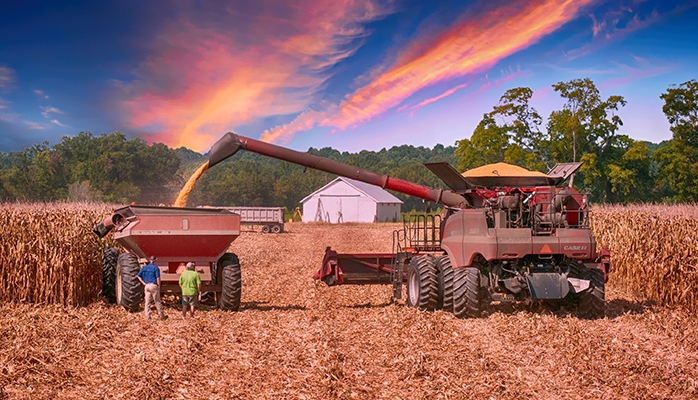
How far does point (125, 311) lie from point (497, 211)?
8217 millimetres

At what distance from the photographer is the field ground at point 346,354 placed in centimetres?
848

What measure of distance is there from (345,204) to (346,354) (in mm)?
67692

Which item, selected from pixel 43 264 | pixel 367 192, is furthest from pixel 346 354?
pixel 367 192

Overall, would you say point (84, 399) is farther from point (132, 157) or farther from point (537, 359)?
point (132, 157)

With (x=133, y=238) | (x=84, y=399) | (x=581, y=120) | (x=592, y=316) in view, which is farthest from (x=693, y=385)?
(x=581, y=120)

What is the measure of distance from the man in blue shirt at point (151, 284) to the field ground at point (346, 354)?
0.41m

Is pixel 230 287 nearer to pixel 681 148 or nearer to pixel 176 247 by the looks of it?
pixel 176 247

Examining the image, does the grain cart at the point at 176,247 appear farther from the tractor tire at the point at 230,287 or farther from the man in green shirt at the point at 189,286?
the man in green shirt at the point at 189,286

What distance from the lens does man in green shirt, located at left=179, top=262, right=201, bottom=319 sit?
13938 mm

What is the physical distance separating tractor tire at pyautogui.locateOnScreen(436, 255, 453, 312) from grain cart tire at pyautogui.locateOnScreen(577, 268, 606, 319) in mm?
2695

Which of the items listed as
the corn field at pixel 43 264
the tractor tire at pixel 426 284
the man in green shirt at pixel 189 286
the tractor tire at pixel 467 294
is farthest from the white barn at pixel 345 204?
the tractor tire at pixel 467 294

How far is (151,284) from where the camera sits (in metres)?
13.9

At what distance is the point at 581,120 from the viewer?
55.9 metres

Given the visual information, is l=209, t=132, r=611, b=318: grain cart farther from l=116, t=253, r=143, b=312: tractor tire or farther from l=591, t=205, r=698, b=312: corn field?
l=116, t=253, r=143, b=312: tractor tire
